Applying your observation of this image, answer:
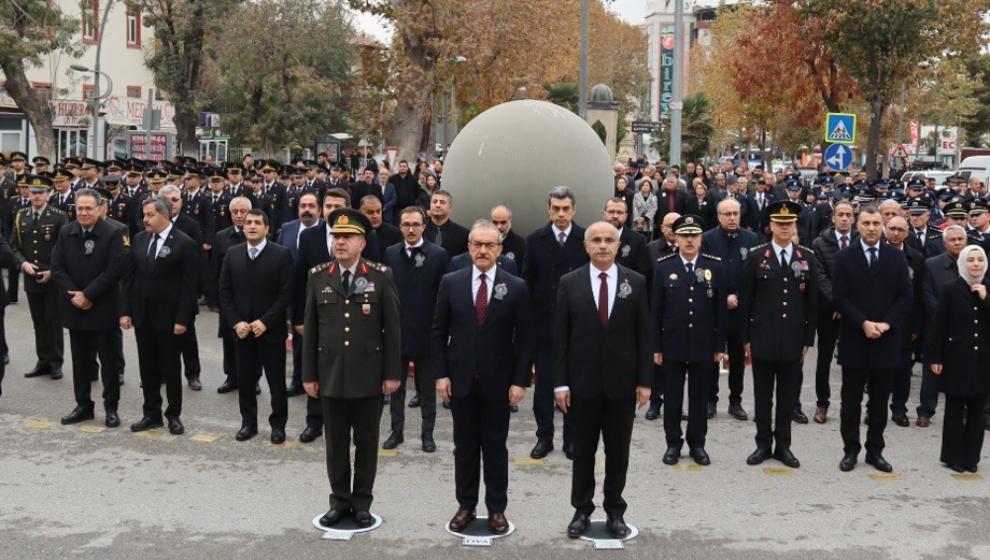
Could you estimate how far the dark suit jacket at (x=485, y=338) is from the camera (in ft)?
23.2

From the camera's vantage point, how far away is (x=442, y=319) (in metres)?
7.23

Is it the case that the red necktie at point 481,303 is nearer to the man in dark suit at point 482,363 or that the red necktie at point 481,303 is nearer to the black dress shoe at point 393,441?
the man in dark suit at point 482,363

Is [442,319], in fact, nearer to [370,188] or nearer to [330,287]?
[330,287]

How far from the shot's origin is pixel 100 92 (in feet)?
147

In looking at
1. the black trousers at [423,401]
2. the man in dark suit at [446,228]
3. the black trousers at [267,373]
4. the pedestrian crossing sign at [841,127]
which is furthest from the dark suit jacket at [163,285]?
the pedestrian crossing sign at [841,127]

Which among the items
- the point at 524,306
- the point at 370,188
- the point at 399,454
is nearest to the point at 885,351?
the point at 524,306

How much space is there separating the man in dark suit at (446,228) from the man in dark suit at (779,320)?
3.01 metres

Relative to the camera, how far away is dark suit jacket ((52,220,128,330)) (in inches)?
387

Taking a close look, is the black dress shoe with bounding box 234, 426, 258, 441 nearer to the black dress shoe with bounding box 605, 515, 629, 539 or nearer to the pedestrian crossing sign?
the black dress shoe with bounding box 605, 515, 629, 539

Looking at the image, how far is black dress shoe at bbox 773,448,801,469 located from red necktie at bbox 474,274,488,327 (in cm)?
314

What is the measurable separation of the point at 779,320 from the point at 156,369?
5.35 metres

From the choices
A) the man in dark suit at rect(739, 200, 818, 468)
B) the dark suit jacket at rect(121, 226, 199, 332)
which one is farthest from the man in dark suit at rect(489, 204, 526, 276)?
the dark suit jacket at rect(121, 226, 199, 332)

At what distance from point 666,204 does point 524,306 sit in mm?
13088

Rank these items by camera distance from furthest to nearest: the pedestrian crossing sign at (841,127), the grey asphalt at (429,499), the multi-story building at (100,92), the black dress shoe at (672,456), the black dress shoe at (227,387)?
1. the multi-story building at (100,92)
2. the pedestrian crossing sign at (841,127)
3. the black dress shoe at (227,387)
4. the black dress shoe at (672,456)
5. the grey asphalt at (429,499)
